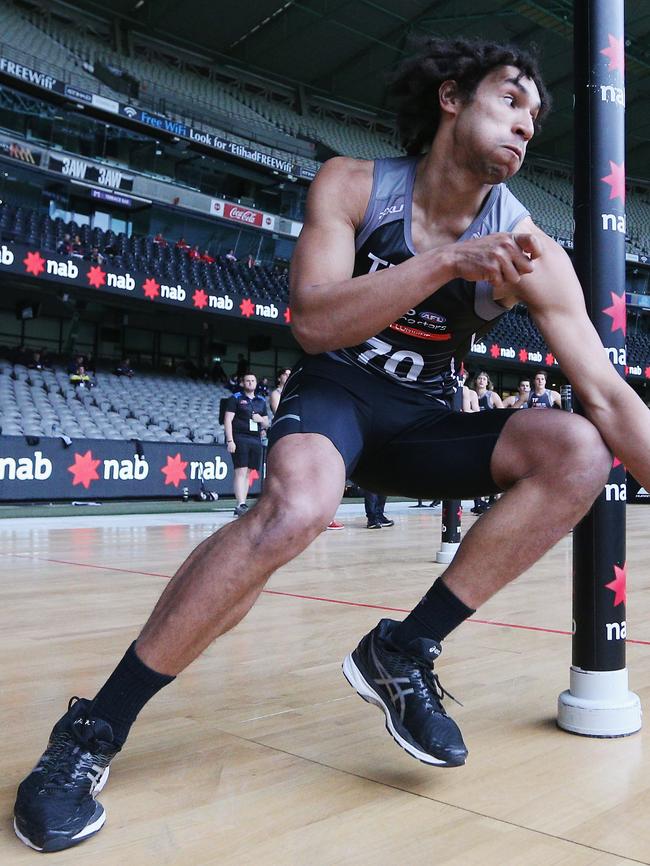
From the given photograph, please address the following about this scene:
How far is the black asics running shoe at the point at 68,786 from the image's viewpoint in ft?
4.13

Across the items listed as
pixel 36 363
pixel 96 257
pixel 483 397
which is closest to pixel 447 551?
pixel 483 397

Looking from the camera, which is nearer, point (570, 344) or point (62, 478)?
point (570, 344)

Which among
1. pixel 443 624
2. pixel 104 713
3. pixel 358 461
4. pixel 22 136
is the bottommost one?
pixel 104 713

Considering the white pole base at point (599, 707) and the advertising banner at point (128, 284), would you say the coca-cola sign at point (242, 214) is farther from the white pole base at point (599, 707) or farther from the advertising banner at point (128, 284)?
the white pole base at point (599, 707)

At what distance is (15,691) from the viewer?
6.90 ft

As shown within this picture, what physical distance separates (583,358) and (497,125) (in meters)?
0.53

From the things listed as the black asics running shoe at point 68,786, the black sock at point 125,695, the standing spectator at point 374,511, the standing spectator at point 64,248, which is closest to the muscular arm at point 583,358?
the black sock at point 125,695

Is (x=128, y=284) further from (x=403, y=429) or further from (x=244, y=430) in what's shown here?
(x=403, y=429)

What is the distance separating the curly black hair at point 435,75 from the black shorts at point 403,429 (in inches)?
25.6

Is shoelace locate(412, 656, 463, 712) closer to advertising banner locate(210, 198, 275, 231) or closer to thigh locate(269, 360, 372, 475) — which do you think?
thigh locate(269, 360, 372, 475)

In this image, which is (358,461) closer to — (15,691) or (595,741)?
(595,741)

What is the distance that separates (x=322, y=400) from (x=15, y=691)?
118 centimetres

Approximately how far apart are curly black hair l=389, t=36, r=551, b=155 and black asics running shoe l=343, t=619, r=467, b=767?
1.18 meters

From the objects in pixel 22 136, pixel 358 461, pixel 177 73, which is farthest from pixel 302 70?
pixel 358 461
